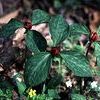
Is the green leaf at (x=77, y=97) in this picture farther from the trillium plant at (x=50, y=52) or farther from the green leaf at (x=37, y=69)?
the green leaf at (x=37, y=69)

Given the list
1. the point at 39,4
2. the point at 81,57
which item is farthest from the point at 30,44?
the point at 39,4

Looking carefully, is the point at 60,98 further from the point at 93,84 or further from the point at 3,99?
the point at 3,99

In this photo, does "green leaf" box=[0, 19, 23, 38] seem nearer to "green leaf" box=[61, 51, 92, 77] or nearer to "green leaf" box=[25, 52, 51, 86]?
"green leaf" box=[25, 52, 51, 86]

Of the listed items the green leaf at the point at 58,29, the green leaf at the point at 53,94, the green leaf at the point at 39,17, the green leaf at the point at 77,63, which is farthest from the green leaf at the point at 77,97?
the green leaf at the point at 39,17

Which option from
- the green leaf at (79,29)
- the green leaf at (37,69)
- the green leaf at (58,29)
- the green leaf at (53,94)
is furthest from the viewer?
the green leaf at (53,94)

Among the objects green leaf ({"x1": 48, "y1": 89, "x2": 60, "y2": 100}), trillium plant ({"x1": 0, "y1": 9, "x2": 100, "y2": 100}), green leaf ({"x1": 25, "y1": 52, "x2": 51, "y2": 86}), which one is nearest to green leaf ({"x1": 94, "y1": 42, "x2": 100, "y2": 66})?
trillium plant ({"x1": 0, "y1": 9, "x2": 100, "y2": 100})

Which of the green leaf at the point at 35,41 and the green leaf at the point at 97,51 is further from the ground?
the green leaf at the point at 35,41

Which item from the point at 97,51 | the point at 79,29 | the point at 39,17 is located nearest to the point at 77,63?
the point at 97,51
